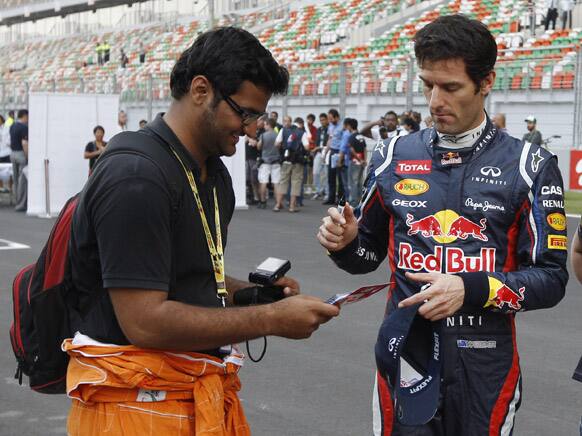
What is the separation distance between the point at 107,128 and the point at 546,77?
9265 millimetres

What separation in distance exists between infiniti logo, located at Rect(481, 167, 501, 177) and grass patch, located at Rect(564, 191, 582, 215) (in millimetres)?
13673

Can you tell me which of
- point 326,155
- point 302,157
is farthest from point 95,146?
point 326,155

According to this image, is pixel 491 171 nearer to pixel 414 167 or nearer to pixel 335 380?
pixel 414 167

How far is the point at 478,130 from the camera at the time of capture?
2861mm

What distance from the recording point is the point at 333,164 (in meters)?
17.5

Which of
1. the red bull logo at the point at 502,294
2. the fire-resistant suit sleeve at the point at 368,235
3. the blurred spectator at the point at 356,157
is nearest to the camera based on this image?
the red bull logo at the point at 502,294

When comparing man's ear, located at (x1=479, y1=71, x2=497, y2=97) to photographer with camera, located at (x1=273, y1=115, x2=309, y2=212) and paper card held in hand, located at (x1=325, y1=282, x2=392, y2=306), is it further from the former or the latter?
photographer with camera, located at (x1=273, y1=115, x2=309, y2=212)

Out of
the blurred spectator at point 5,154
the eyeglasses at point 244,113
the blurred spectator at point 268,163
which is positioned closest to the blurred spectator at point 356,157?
the blurred spectator at point 268,163

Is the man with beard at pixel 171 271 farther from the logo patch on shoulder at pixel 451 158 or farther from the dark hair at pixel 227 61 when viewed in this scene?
the logo patch on shoulder at pixel 451 158

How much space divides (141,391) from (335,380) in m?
3.61

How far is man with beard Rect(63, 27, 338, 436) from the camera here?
7.32ft

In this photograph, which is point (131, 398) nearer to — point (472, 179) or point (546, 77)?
point (472, 179)

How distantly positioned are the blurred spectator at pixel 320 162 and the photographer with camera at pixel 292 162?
1934 mm

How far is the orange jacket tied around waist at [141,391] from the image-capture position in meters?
2.36
